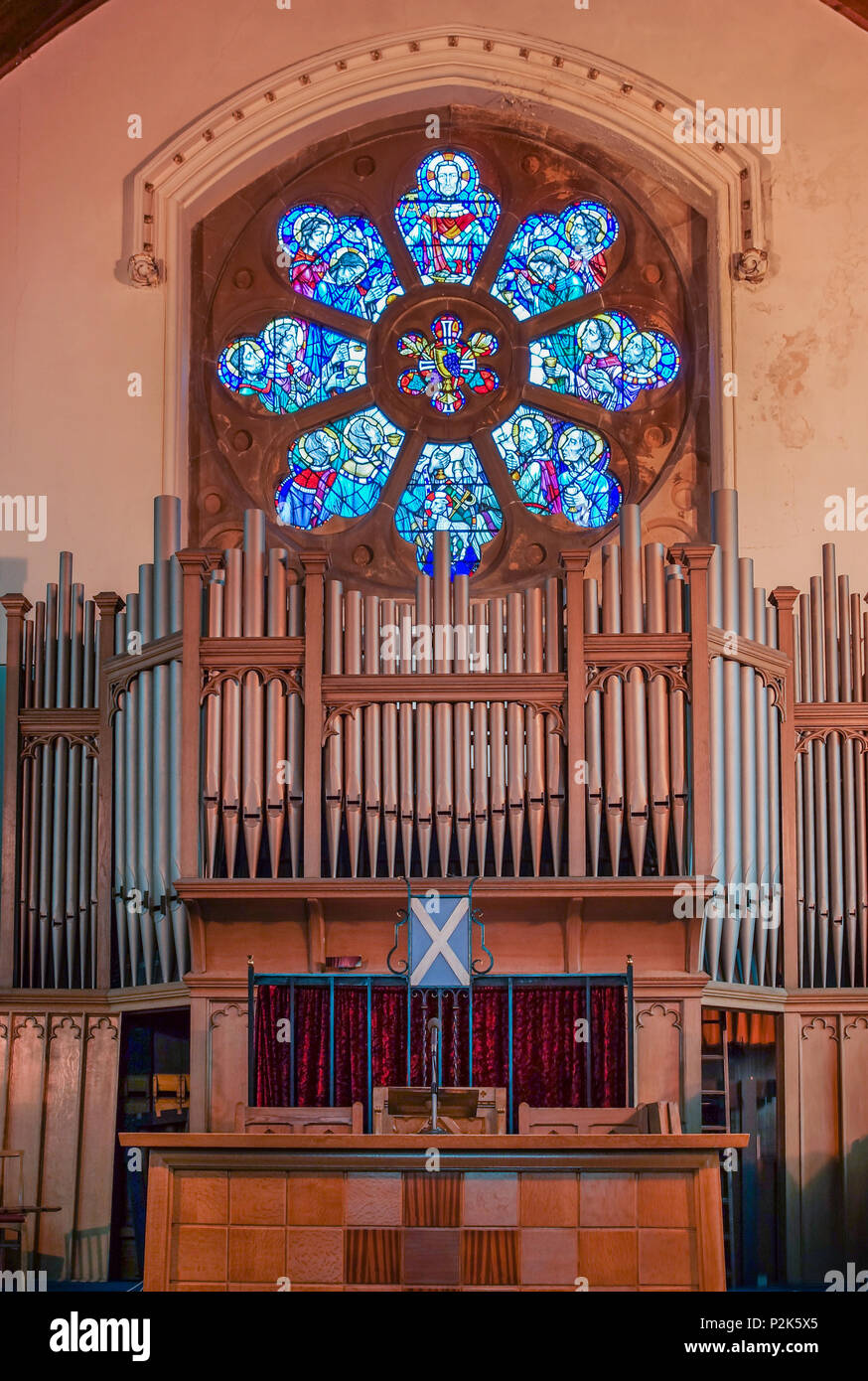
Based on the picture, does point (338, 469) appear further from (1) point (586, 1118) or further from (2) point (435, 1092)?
(2) point (435, 1092)

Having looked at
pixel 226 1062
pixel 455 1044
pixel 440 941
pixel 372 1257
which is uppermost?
pixel 440 941

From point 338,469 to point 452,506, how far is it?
2.98 ft

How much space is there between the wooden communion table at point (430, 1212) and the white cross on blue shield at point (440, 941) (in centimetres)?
205

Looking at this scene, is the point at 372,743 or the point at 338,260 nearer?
the point at 372,743

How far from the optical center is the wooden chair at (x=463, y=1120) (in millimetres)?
9406

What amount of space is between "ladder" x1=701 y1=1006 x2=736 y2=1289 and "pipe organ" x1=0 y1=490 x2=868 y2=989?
536 millimetres

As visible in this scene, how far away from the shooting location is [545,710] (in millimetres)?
11758

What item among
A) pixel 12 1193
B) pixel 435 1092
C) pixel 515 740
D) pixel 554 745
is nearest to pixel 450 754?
pixel 515 740

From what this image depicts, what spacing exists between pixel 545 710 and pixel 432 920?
6.35 ft

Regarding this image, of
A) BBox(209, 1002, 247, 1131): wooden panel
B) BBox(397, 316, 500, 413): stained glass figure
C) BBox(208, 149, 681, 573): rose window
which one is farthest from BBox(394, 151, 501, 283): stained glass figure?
BBox(209, 1002, 247, 1131): wooden panel

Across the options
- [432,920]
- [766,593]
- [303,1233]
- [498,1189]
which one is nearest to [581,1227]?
[498,1189]

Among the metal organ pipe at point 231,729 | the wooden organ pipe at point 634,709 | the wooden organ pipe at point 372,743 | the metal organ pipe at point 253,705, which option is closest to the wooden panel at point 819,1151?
the wooden organ pipe at point 634,709

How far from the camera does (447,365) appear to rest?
14.8 meters
